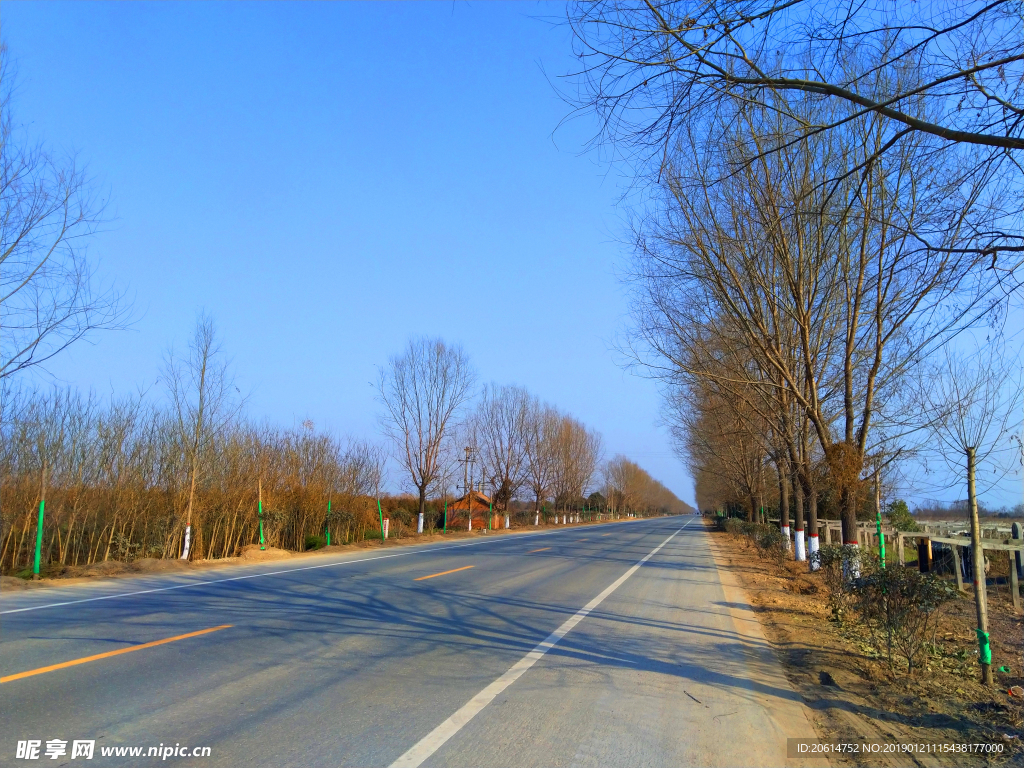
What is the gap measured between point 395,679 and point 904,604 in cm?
532

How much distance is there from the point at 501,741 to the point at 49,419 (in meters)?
19.4

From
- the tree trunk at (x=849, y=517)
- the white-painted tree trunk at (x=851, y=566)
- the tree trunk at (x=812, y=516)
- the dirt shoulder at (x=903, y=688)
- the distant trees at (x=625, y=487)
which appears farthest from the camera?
the distant trees at (x=625, y=487)

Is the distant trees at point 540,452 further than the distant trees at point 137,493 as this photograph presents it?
Yes

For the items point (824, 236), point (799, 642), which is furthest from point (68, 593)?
point (824, 236)

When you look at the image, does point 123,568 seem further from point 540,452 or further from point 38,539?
point 540,452

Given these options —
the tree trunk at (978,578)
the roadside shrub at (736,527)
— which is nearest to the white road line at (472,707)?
the tree trunk at (978,578)

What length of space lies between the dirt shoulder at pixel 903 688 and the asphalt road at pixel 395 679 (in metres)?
0.34

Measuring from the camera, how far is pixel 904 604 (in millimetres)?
7309

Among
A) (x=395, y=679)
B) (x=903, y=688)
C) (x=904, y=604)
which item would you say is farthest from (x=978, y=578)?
(x=395, y=679)

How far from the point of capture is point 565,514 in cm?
7594

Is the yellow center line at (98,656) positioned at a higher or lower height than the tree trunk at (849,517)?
lower

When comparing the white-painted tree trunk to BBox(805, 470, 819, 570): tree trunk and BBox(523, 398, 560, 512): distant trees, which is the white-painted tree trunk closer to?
BBox(805, 470, 819, 570): tree trunk

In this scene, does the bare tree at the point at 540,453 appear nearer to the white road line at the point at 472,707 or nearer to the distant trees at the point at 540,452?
the distant trees at the point at 540,452

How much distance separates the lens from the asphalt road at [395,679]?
15.9ft
